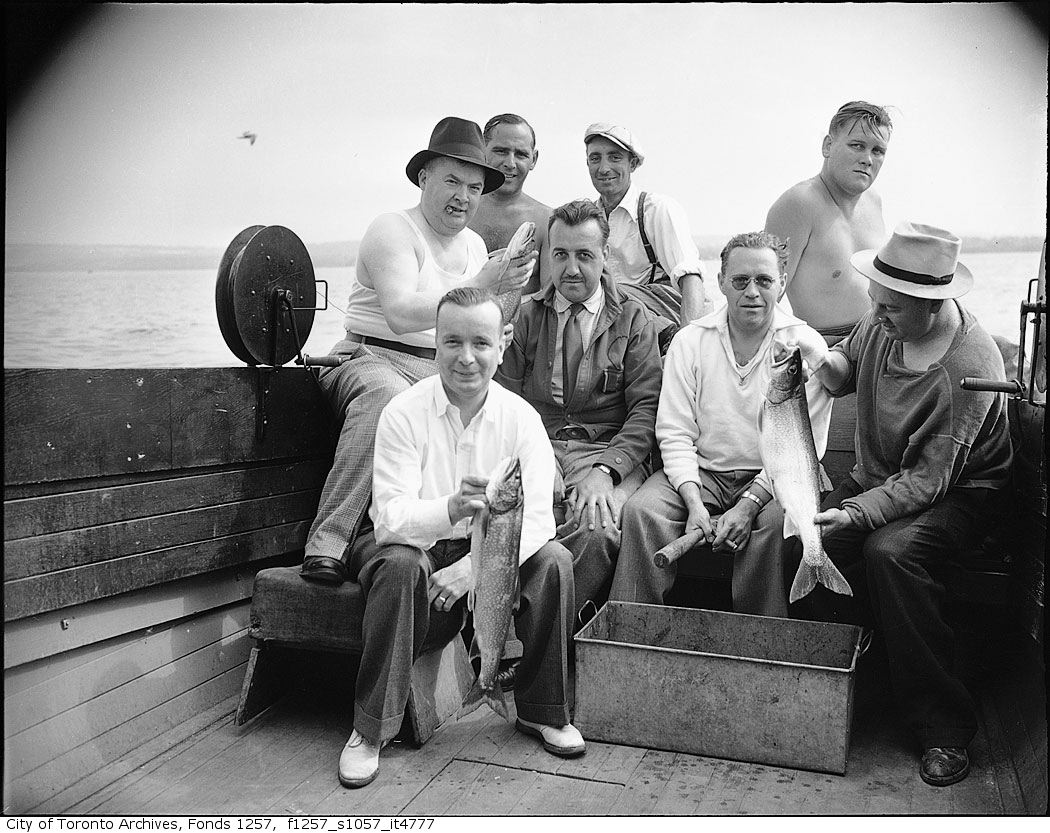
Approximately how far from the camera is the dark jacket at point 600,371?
4.10m

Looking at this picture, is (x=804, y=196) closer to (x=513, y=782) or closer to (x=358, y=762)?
(x=513, y=782)

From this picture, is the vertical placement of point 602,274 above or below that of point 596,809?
above

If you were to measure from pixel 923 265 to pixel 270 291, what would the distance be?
258cm

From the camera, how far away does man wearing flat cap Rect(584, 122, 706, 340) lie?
15.4ft

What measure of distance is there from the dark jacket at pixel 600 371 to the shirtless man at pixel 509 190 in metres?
0.81

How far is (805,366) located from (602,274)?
102cm

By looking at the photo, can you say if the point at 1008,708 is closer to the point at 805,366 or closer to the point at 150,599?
the point at 805,366

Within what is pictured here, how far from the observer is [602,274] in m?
4.16

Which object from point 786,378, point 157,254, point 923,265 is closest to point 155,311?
point 157,254

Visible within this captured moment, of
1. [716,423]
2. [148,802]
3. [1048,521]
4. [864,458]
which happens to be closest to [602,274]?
[716,423]

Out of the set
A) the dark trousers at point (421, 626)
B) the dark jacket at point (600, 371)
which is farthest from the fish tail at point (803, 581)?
the dark jacket at point (600, 371)

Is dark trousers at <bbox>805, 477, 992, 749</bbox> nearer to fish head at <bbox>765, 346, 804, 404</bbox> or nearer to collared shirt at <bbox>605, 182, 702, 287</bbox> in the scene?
fish head at <bbox>765, 346, 804, 404</bbox>

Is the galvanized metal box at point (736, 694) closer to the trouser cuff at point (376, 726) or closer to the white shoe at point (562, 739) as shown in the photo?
the white shoe at point (562, 739)

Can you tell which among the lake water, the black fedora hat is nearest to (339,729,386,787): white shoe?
the lake water
